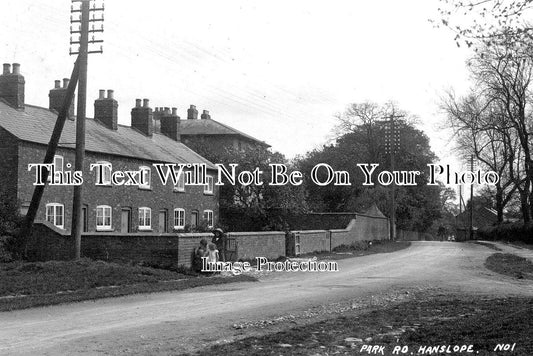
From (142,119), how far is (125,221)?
10065 millimetres

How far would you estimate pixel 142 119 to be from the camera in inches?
1826

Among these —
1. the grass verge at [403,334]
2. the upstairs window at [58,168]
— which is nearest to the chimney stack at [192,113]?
the upstairs window at [58,168]

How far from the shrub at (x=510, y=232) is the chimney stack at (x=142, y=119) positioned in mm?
29997

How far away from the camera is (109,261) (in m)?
24.0

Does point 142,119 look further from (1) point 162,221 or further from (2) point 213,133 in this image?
(2) point 213,133

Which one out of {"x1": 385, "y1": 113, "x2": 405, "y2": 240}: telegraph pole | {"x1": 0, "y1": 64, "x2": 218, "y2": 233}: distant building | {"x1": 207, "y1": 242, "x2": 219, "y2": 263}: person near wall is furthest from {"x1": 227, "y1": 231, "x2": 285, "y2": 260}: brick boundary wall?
{"x1": 385, "y1": 113, "x2": 405, "y2": 240}: telegraph pole

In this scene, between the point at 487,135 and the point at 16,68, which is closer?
the point at 16,68

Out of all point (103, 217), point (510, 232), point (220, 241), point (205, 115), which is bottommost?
point (220, 241)

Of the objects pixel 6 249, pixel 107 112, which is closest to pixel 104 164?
pixel 107 112

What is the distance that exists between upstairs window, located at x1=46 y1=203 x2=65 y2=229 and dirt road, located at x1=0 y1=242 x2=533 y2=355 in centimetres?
1304

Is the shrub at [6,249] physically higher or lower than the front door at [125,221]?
lower

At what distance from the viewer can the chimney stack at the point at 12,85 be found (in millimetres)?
33875

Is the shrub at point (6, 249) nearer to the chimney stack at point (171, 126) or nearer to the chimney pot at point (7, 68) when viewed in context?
the chimney pot at point (7, 68)

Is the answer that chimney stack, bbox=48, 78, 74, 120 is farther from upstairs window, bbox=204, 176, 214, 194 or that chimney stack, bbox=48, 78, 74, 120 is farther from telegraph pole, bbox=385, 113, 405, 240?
telegraph pole, bbox=385, 113, 405, 240
